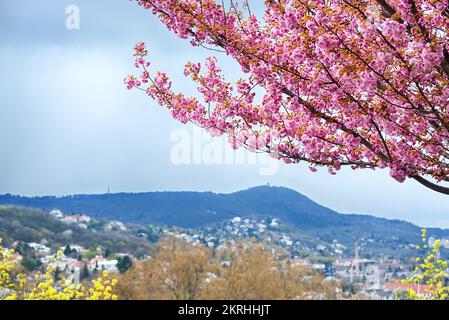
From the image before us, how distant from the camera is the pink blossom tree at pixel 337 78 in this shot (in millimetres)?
3701

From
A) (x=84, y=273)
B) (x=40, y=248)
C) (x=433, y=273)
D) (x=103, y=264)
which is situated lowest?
(x=84, y=273)

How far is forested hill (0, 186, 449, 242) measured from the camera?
77.1 meters

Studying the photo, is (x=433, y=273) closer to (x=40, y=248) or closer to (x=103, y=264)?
(x=103, y=264)

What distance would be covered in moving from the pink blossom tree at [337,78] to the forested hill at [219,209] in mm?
70524

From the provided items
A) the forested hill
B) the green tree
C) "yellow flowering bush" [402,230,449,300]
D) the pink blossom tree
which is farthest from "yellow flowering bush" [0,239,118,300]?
the forested hill

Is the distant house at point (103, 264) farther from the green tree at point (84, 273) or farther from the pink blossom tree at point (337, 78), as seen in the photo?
the pink blossom tree at point (337, 78)

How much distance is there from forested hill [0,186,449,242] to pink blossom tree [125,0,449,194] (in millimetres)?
70524

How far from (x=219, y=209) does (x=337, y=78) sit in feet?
260

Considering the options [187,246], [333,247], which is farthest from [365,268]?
[187,246]

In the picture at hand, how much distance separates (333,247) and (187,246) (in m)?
43.0

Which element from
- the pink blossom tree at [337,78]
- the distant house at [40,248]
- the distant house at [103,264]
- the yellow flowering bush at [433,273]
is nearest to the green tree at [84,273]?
the distant house at [103,264]

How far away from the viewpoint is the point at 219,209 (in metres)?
82.9

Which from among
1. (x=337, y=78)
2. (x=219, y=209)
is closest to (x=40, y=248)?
(x=219, y=209)

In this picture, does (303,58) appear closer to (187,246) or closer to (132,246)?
(187,246)
